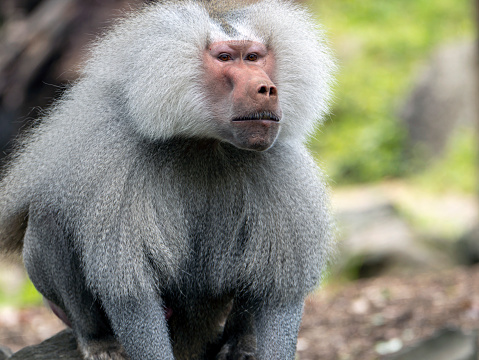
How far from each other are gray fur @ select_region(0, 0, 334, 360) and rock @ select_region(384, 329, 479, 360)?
4.78 ft

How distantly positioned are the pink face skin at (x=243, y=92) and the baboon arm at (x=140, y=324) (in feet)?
2.89

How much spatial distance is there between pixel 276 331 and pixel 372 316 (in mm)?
2798

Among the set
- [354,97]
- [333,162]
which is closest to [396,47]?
[354,97]

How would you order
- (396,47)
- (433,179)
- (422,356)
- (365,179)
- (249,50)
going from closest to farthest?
(249,50)
(422,356)
(433,179)
(365,179)
(396,47)

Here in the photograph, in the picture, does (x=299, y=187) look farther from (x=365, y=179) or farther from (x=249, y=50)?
(x=365, y=179)

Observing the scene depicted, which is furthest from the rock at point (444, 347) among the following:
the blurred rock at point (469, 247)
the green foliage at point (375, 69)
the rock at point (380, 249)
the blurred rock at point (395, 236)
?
the green foliage at point (375, 69)

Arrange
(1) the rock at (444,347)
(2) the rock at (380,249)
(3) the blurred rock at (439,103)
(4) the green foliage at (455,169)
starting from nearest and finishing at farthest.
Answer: (1) the rock at (444,347) < (2) the rock at (380,249) < (4) the green foliage at (455,169) < (3) the blurred rock at (439,103)

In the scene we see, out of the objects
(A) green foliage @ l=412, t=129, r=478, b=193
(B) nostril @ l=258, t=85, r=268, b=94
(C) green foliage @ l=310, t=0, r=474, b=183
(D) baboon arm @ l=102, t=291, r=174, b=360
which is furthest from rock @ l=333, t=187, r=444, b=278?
(B) nostril @ l=258, t=85, r=268, b=94

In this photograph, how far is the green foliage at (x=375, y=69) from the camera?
12.6 metres

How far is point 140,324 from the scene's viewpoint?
313 cm

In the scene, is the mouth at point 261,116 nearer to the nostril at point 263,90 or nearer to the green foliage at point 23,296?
the nostril at point 263,90

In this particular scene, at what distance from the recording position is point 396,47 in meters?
15.0

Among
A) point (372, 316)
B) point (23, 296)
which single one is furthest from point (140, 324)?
point (23, 296)

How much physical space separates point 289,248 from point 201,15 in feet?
4.02
